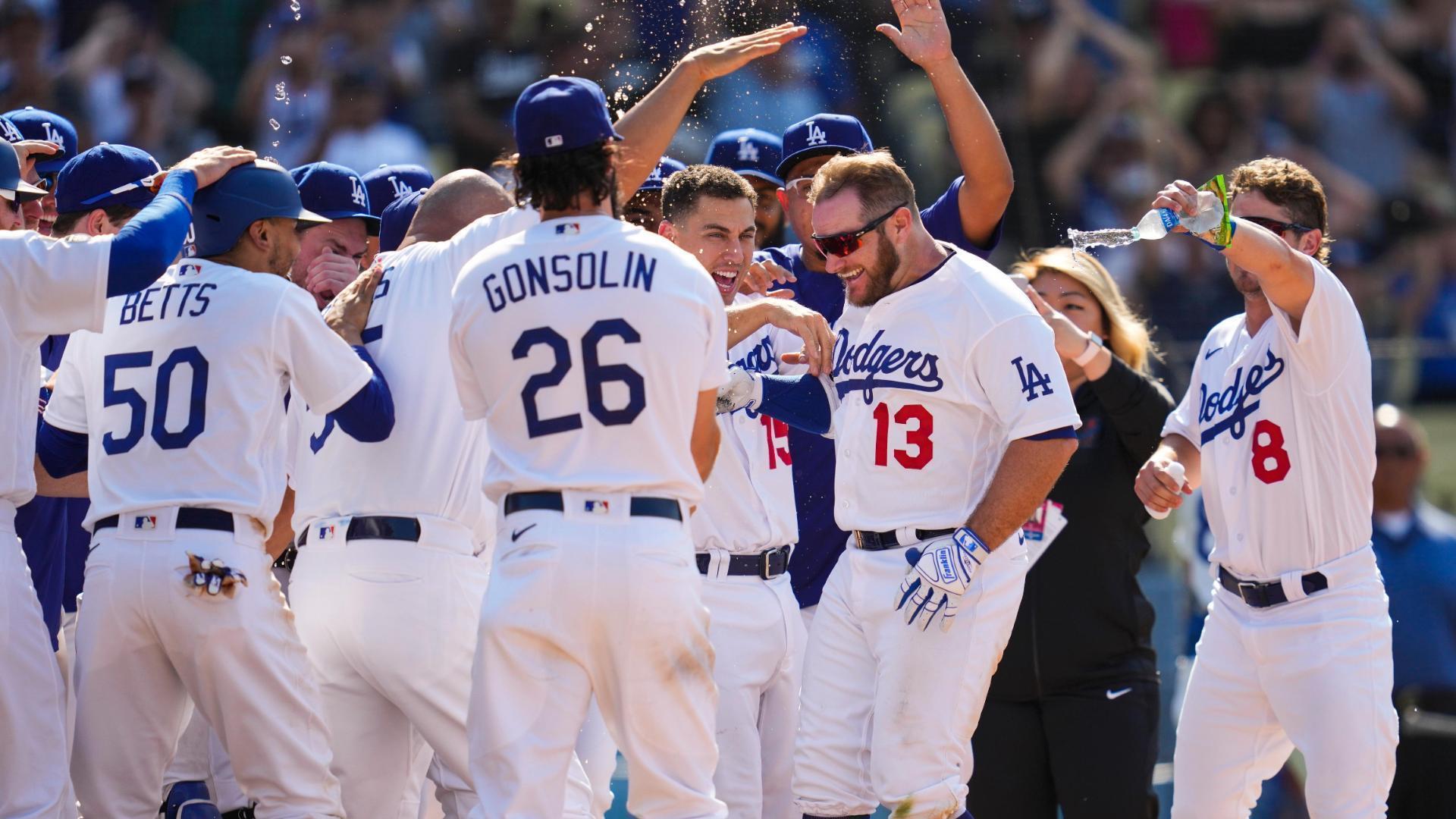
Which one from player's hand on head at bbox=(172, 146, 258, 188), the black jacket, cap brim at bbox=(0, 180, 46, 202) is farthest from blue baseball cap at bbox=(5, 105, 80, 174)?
the black jacket

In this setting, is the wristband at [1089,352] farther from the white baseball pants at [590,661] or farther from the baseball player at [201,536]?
the baseball player at [201,536]

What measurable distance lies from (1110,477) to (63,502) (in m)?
3.49

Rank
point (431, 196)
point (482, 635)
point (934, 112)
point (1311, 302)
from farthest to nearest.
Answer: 1. point (934, 112)
2. point (431, 196)
3. point (1311, 302)
4. point (482, 635)

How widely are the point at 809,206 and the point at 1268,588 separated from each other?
87.2 inches

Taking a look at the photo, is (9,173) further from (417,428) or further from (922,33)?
(922,33)

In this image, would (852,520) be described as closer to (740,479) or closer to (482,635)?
(740,479)

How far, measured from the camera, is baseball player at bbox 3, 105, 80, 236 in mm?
6223

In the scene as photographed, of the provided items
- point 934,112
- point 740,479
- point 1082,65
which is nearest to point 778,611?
point 740,479

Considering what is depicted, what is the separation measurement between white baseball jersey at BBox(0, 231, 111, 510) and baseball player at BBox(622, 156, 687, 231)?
7.41 ft

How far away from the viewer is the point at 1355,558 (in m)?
4.87

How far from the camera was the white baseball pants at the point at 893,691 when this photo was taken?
452cm

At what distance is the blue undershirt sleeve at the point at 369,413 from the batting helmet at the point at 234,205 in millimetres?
505

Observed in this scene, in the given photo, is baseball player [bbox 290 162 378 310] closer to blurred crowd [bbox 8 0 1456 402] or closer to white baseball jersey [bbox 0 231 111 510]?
white baseball jersey [bbox 0 231 111 510]

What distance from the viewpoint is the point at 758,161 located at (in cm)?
659
